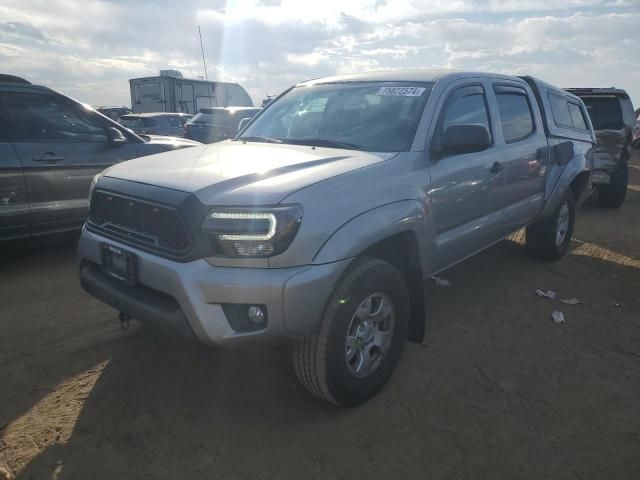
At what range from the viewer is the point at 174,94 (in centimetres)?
1966

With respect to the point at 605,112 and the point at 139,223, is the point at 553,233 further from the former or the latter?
the point at 605,112

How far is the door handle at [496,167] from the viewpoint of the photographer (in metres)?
3.57

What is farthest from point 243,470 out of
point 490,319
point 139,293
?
point 490,319

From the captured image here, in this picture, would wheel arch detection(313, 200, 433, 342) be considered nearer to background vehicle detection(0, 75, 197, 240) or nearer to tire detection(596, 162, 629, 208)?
background vehicle detection(0, 75, 197, 240)

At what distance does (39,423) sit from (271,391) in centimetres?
122

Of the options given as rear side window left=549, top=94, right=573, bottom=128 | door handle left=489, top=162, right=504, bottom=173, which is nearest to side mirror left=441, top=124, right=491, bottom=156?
door handle left=489, top=162, right=504, bottom=173

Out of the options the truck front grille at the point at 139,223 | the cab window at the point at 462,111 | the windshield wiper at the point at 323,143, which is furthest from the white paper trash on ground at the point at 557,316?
the truck front grille at the point at 139,223

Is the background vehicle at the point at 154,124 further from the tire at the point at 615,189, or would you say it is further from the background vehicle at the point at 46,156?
the tire at the point at 615,189

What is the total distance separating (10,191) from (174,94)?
54.4ft

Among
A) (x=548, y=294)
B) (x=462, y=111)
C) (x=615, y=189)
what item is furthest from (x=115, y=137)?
(x=615, y=189)

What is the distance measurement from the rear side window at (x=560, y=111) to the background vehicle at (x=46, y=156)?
4468 mm

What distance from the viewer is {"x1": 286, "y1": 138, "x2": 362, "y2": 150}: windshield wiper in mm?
3032

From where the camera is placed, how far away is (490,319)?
3869mm

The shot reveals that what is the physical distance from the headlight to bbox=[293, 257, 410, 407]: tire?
40 cm
